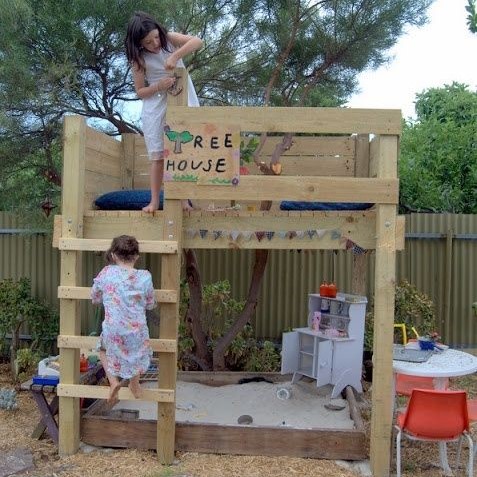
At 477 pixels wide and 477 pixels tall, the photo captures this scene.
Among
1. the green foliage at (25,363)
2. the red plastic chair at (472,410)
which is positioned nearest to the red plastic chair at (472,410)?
the red plastic chair at (472,410)

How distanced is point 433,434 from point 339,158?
2879 millimetres

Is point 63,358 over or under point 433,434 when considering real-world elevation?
over

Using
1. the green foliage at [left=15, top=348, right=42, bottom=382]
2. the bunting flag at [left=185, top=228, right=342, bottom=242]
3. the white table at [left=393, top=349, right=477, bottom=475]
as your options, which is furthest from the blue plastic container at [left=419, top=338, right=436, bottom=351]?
the green foliage at [left=15, top=348, right=42, bottom=382]

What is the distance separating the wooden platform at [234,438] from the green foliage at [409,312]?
2.78 metres

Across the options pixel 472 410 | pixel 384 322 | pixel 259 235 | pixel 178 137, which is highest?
pixel 178 137

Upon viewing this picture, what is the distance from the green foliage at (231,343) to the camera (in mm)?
7555

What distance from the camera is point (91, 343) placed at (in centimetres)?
485

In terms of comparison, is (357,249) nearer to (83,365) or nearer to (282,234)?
(282,234)

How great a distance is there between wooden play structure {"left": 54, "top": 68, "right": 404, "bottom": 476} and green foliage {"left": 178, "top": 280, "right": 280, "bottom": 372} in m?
2.49

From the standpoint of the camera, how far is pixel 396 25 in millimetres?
7637

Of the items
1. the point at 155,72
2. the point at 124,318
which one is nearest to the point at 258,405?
the point at 124,318

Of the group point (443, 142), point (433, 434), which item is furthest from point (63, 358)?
point (443, 142)

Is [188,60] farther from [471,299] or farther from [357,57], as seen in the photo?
[471,299]

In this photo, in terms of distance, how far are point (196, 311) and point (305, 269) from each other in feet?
6.14
